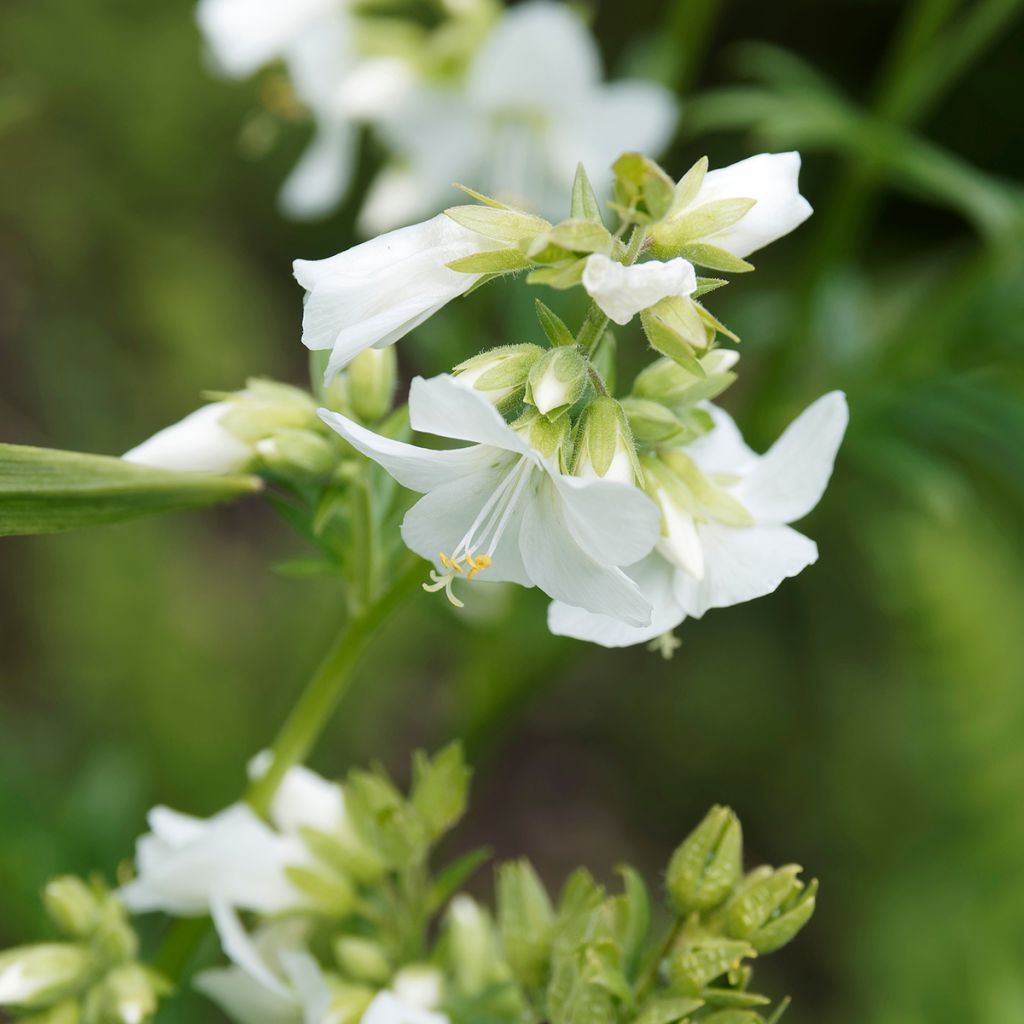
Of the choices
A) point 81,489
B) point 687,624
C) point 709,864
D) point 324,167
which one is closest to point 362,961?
point 709,864

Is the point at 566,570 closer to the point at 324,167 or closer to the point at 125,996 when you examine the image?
the point at 125,996

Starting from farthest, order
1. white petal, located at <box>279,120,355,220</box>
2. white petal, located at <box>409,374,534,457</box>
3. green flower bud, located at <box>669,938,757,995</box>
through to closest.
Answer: white petal, located at <box>279,120,355,220</box>, green flower bud, located at <box>669,938,757,995</box>, white petal, located at <box>409,374,534,457</box>

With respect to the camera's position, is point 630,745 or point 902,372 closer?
point 902,372

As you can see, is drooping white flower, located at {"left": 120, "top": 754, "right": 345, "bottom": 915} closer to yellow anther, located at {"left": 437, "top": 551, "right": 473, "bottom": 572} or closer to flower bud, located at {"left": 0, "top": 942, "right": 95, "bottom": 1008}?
flower bud, located at {"left": 0, "top": 942, "right": 95, "bottom": 1008}

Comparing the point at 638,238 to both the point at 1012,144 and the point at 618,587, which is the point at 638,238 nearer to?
the point at 618,587

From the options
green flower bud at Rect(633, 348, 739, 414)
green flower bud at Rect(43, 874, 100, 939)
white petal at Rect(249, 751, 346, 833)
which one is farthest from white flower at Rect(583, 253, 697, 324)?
green flower bud at Rect(43, 874, 100, 939)

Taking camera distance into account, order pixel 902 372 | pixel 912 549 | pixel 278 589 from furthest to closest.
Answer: pixel 278 589 → pixel 912 549 → pixel 902 372

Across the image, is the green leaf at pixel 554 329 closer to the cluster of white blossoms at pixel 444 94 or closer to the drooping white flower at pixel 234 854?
the drooping white flower at pixel 234 854

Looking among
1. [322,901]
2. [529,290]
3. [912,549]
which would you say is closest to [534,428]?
[322,901]
